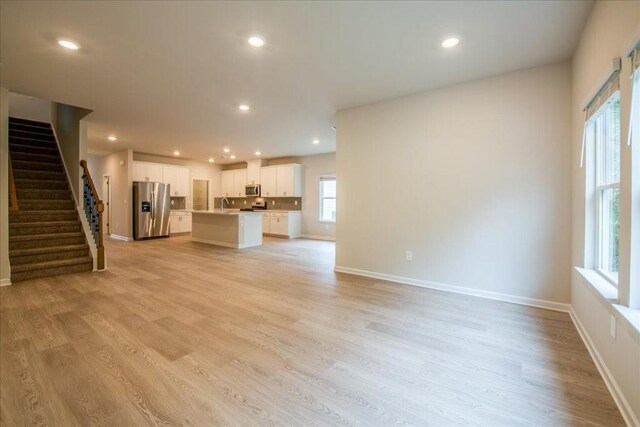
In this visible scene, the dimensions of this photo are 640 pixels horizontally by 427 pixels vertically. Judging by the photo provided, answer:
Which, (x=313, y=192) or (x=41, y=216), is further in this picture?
(x=313, y=192)

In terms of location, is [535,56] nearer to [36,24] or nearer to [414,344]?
[414,344]

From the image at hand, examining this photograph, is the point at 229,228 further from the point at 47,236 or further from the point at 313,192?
the point at 47,236

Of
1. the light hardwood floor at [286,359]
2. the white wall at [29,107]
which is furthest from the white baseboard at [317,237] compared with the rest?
the white wall at [29,107]

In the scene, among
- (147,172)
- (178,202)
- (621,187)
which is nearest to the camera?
(621,187)

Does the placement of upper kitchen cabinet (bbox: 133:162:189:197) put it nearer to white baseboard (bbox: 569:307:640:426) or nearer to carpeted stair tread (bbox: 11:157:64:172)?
carpeted stair tread (bbox: 11:157:64:172)

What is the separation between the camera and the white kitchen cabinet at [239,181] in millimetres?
10203

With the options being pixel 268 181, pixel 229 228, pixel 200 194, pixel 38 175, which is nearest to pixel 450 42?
pixel 229 228

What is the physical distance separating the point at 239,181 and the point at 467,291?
870cm

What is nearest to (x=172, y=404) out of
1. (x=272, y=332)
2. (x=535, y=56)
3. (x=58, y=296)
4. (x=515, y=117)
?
(x=272, y=332)

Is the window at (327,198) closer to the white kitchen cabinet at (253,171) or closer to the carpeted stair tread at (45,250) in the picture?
the white kitchen cabinet at (253,171)

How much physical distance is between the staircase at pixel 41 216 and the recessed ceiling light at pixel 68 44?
247cm

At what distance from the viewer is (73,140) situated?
17.9 ft

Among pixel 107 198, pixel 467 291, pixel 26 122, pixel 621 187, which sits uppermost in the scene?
pixel 26 122

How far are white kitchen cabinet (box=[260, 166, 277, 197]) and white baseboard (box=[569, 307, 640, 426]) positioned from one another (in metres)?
8.13
